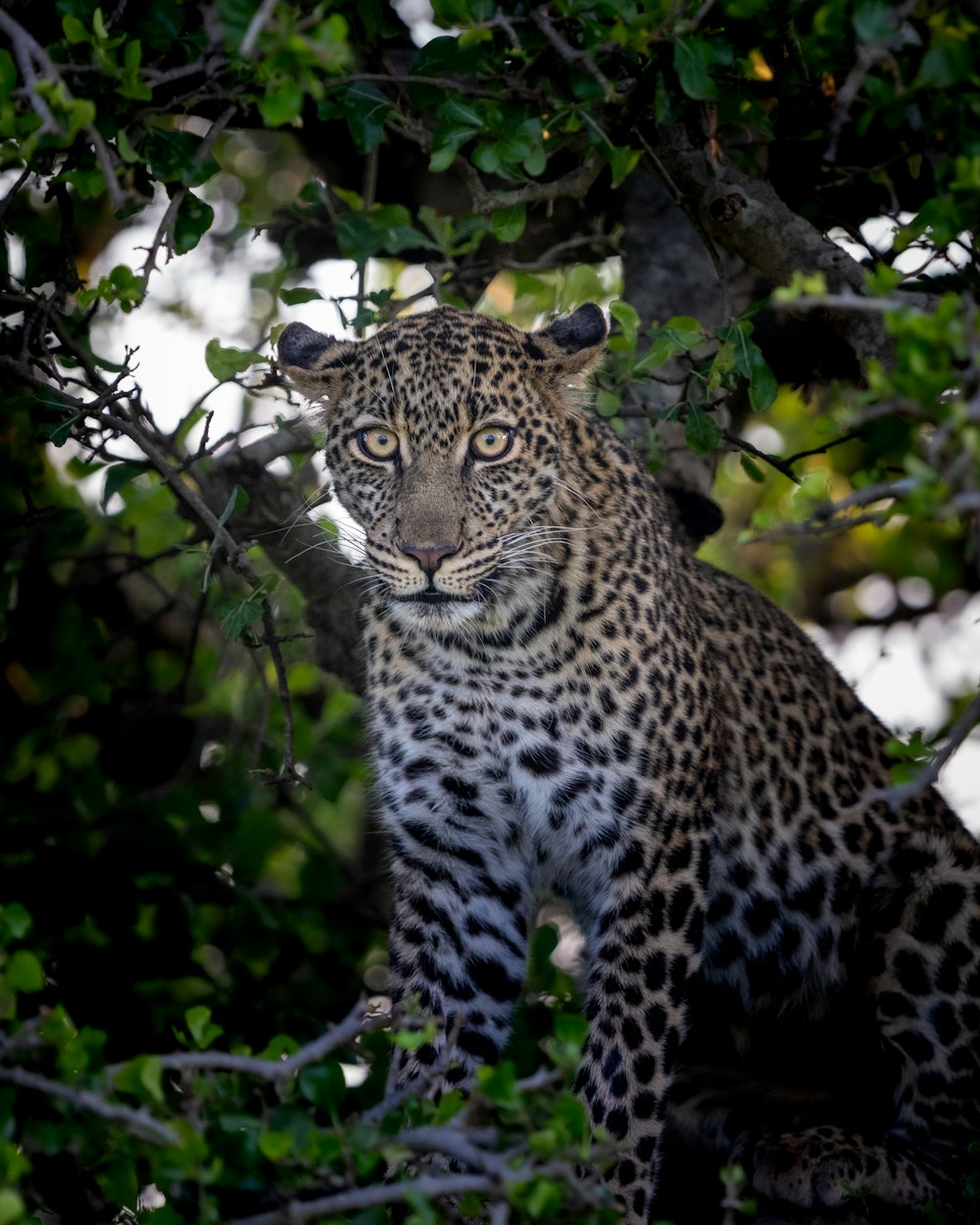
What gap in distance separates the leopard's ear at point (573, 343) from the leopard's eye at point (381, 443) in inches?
27.3

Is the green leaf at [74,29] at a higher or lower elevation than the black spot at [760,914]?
higher

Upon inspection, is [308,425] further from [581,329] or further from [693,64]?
[693,64]

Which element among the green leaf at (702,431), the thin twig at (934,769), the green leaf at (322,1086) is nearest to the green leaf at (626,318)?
the green leaf at (702,431)

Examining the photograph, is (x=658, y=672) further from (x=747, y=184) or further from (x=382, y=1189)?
(x=382, y=1189)

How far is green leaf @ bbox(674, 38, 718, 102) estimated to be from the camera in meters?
5.20

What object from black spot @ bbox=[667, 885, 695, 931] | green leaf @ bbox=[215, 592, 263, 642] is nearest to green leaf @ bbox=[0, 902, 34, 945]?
green leaf @ bbox=[215, 592, 263, 642]

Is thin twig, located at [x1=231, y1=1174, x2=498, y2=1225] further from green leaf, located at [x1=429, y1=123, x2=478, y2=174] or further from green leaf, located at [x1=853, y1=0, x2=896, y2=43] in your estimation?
green leaf, located at [x1=429, y1=123, x2=478, y2=174]

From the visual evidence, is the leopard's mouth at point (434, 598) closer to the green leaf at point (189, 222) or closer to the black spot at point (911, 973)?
the green leaf at point (189, 222)

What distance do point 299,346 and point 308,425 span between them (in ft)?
1.48

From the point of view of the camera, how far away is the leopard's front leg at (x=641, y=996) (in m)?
5.94

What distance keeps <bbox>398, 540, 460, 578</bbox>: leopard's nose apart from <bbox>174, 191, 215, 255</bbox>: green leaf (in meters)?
1.41

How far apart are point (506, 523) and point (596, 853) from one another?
1397 millimetres

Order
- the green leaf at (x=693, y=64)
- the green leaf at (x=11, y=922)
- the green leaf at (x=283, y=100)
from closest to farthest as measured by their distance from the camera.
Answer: the green leaf at (x=11, y=922)
the green leaf at (x=283, y=100)
the green leaf at (x=693, y=64)

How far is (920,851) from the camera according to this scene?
6.91 metres
